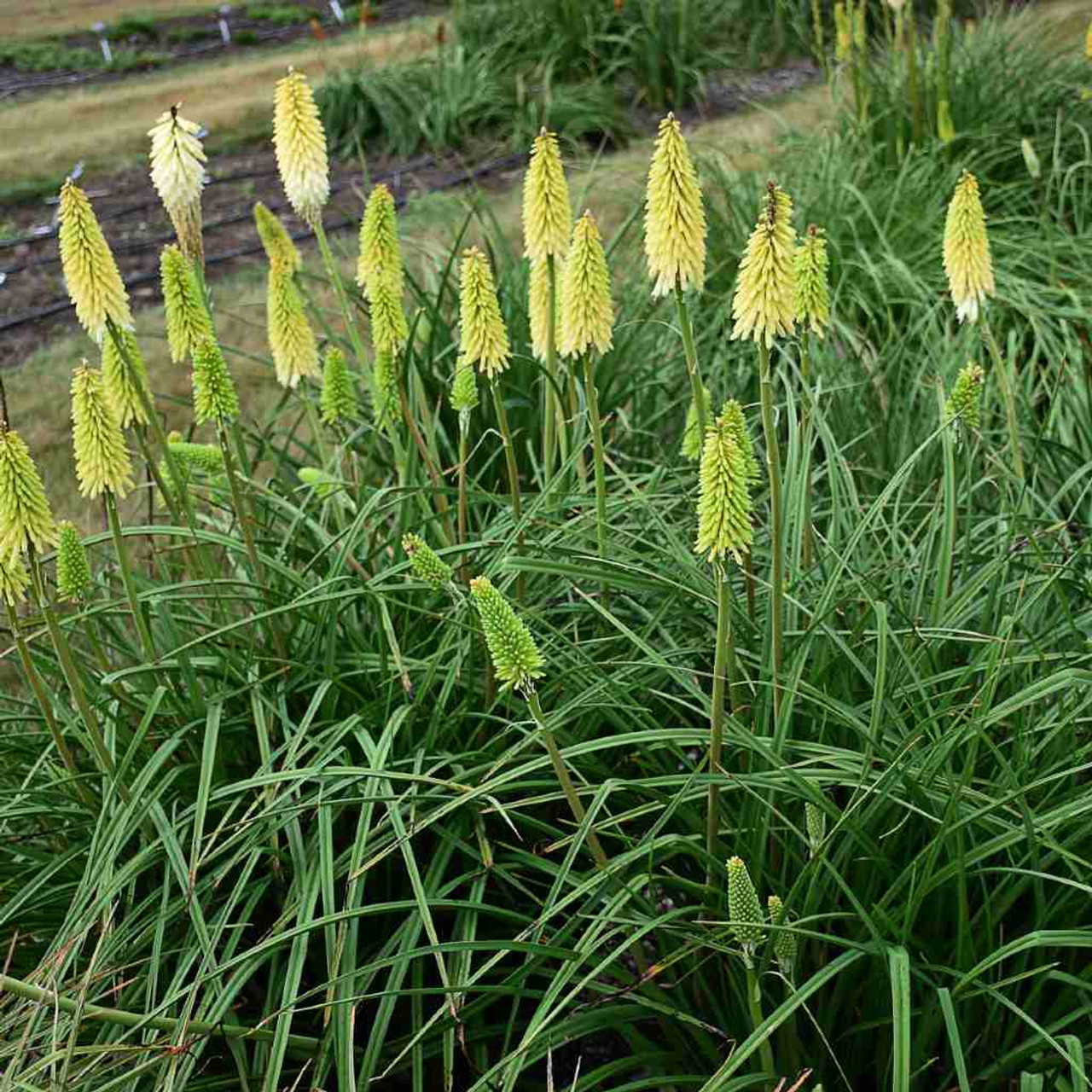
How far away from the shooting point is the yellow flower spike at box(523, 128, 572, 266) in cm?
258

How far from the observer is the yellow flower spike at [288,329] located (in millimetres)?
3094

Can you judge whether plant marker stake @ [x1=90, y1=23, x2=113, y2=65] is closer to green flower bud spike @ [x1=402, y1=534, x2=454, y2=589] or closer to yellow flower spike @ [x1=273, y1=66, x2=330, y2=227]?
yellow flower spike @ [x1=273, y1=66, x2=330, y2=227]

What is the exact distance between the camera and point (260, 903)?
271cm

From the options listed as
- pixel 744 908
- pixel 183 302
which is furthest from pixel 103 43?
pixel 744 908

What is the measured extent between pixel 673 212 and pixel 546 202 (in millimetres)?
422

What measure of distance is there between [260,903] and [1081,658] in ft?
5.47

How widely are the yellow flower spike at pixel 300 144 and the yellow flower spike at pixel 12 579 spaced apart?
1.09 m

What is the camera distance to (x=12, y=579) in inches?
93.3

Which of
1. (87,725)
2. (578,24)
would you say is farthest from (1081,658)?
(578,24)

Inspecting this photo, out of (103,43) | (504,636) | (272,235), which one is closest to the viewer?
(504,636)

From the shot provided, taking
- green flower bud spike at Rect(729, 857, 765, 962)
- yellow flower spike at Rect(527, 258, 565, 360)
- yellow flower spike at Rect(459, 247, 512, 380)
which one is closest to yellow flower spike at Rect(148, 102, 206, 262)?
yellow flower spike at Rect(459, 247, 512, 380)

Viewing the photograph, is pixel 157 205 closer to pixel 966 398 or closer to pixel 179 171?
pixel 179 171

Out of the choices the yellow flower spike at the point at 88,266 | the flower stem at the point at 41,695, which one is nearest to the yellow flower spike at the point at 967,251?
the yellow flower spike at the point at 88,266

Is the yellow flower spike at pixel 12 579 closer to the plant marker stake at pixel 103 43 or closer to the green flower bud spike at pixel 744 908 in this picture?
the green flower bud spike at pixel 744 908
